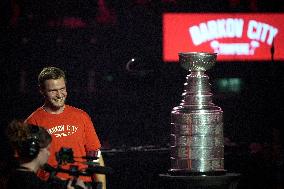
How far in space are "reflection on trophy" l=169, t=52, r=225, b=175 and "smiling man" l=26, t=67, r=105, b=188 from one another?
1.21 metres

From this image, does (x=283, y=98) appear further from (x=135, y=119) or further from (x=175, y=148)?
(x=175, y=148)

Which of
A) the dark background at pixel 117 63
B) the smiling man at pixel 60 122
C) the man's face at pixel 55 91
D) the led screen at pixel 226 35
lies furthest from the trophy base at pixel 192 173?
the led screen at pixel 226 35

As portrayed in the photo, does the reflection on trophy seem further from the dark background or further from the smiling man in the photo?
the dark background

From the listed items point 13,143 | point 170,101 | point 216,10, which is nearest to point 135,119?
point 170,101

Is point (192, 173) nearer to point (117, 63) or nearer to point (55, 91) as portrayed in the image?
point (55, 91)

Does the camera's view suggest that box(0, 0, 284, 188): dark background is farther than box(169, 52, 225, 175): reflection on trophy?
Yes

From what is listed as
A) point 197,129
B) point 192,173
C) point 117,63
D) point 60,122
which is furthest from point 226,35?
point 60,122

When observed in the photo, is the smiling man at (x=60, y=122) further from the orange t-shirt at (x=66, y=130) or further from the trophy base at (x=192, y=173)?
the trophy base at (x=192, y=173)

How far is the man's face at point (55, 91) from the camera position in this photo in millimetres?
7941

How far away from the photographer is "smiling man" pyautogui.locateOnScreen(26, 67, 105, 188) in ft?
26.2

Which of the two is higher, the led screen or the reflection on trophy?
the led screen

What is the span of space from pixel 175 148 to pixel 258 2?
8353mm

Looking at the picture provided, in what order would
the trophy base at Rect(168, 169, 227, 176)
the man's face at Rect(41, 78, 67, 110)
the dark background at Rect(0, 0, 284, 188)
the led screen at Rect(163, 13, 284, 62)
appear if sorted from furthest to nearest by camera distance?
the led screen at Rect(163, 13, 284, 62) → the dark background at Rect(0, 0, 284, 188) → the trophy base at Rect(168, 169, 227, 176) → the man's face at Rect(41, 78, 67, 110)

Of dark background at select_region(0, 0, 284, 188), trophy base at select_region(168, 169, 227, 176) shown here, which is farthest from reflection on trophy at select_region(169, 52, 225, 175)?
dark background at select_region(0, 0, 284, 188)
